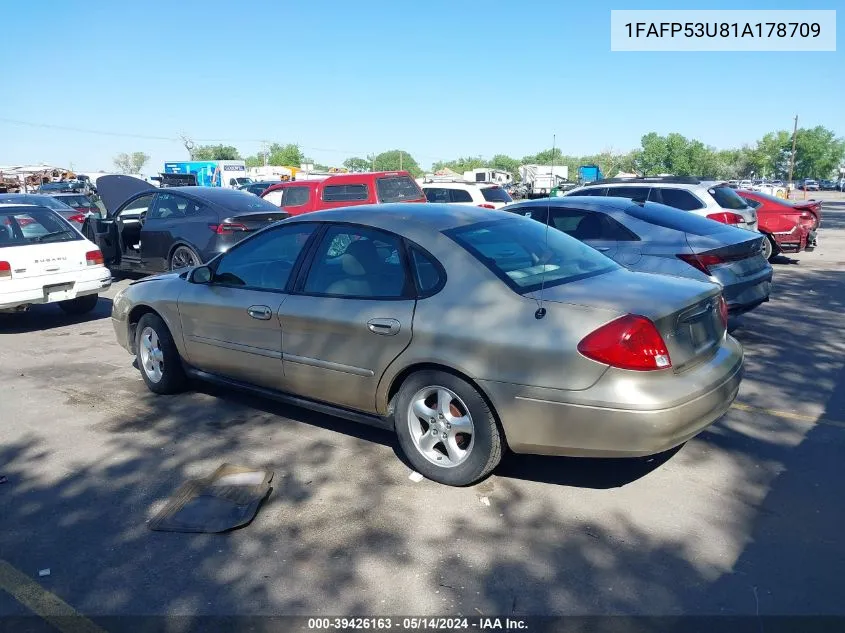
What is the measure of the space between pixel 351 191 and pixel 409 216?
960 cm

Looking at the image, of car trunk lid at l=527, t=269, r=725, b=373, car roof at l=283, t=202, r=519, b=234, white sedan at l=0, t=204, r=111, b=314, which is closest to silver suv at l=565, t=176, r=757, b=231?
car roof at l=283, t=202, r=519, b=234

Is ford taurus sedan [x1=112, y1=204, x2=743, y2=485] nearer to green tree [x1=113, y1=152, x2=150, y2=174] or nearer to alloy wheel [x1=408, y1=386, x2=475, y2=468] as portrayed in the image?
alloy wheel [x1=408, y1=386, x2=475, y2=468]

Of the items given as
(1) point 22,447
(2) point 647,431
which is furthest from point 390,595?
(1) point 22,447

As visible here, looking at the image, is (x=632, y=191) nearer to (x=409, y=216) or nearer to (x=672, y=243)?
(x=672, y=243)

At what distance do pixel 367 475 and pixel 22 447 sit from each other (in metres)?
2.47

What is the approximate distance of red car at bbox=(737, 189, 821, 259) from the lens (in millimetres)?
13633

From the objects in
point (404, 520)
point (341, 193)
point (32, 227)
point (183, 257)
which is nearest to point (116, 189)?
point (183, 257)

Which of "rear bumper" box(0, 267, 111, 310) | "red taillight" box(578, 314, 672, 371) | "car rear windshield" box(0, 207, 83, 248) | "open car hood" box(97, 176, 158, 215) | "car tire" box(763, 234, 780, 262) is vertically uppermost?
"open car hood" box(97, 176, 158, 215)

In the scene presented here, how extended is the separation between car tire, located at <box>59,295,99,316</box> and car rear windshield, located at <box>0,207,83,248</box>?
0.92m

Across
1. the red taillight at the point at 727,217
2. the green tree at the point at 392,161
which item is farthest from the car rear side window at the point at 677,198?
the green tree at the point at 392,161

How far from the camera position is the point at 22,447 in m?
4.79

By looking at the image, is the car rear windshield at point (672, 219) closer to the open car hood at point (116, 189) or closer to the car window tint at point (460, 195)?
the open car hood at point (116, 189)

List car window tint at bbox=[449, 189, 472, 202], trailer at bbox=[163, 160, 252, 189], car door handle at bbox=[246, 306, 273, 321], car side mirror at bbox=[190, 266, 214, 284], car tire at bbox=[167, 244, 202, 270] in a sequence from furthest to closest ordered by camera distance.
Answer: trailer at bbox=[163, 160, 252, 189], car window tint at bbox=[449, 189, 472, 202], car tire at bbox=[167, 244, 202, 270], car side mirror at bbox=[190, 266, 214, 284], car door handle at bbox=[246, 306, 273, 321]

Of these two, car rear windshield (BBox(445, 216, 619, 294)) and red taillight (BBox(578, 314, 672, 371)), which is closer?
red taillight (BBox(578, 314, 672, 371))
